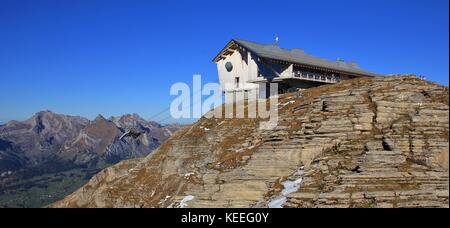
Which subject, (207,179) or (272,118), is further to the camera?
(272,118)

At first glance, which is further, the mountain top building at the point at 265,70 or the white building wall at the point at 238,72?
the white building wall at the point at 238,72

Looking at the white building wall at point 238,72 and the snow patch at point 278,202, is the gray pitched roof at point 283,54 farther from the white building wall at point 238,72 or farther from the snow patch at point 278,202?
the snow patch at point 278,202

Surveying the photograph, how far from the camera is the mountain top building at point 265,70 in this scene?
60969 mm

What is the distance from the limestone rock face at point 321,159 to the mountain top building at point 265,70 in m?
13.7

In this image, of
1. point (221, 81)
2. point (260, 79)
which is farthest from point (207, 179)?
point (221, 81)

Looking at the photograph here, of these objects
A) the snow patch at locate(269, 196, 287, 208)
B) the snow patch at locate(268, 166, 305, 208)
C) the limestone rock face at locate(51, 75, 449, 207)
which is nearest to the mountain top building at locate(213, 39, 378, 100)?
the limestone rock face at locate(51, 75, 449, 207)

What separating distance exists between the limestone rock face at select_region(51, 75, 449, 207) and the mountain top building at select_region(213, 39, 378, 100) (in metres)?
13.7

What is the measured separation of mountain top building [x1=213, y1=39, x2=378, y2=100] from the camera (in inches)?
2400

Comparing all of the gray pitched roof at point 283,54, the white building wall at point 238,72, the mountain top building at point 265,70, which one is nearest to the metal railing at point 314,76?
the mountain top building at point 265,70

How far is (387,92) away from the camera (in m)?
37.5

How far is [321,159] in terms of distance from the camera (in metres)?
32.5

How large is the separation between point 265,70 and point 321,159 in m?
30.7
